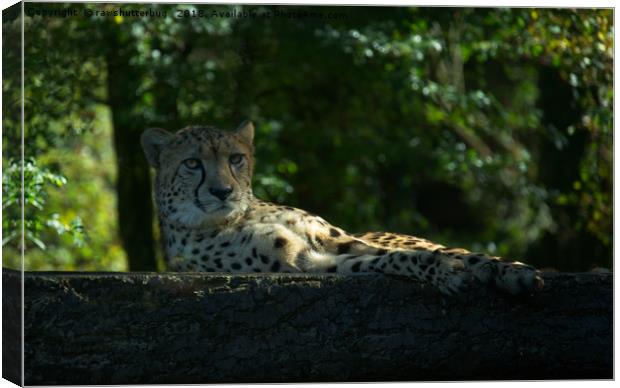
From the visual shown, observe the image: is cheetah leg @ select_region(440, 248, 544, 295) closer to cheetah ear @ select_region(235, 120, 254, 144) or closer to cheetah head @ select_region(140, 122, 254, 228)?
cheetah head @ select_region(140, 122, 254, 228)

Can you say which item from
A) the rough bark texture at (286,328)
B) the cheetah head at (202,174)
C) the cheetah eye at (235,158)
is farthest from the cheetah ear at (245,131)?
the rough bark texture at (286,328)

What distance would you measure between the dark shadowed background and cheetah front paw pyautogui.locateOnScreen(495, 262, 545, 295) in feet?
8.12

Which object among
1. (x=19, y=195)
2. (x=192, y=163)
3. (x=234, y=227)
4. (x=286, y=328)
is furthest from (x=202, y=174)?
(x=286, y=328)

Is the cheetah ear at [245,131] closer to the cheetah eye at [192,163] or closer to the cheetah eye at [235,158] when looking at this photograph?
the cheetah eye at [235,158]

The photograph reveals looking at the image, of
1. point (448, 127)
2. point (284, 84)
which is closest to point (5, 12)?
point (284, 84)

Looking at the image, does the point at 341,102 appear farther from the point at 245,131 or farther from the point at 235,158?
the point at 235,158

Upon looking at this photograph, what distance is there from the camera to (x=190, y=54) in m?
11.0

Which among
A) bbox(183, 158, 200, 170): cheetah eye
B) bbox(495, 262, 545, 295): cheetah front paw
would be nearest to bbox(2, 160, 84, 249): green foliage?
bbox(183, 158, 200, 170): cheetah eye

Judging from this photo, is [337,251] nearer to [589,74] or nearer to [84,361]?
[84,361]

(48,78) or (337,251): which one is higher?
(48,78)

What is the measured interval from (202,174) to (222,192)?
194 mm

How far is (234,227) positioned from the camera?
6555mm

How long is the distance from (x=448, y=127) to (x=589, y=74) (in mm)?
4507

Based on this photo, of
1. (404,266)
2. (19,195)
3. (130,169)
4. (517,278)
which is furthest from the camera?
(130,169)
